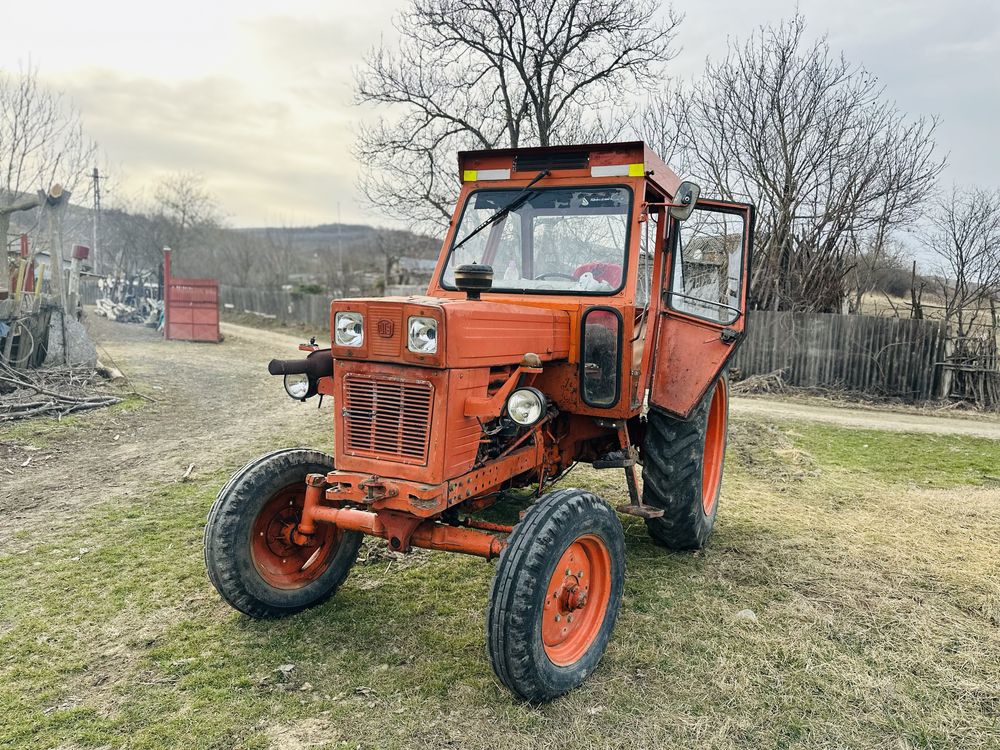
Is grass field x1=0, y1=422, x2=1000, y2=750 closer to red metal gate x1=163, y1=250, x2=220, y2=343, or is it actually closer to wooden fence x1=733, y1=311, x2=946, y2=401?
wooden fence x1=733, y1=311, x2=946, y2=401

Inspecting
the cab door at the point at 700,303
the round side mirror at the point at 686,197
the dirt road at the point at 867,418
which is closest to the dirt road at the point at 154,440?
the cab door at the point at 700,303

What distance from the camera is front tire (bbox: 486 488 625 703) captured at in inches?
118

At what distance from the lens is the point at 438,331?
3223 millimetres

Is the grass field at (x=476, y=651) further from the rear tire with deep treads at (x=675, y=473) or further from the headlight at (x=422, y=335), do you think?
the headlight at (x=422, y=335)

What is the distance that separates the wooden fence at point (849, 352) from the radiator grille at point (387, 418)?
12.9m

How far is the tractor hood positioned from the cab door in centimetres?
144

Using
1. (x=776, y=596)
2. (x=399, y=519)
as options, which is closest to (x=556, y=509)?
(x=399, y=519)

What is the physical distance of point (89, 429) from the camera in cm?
853

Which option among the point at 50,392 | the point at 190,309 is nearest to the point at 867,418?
the point at 50,392

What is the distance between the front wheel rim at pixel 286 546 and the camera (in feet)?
12.7

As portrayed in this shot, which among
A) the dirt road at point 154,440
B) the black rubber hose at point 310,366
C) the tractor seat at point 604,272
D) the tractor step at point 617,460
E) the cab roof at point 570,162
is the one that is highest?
the cab roof at point 570,162

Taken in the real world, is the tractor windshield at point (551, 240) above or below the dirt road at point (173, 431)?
above

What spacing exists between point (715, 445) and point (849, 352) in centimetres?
983

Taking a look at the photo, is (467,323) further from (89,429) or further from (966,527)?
(89,429)
